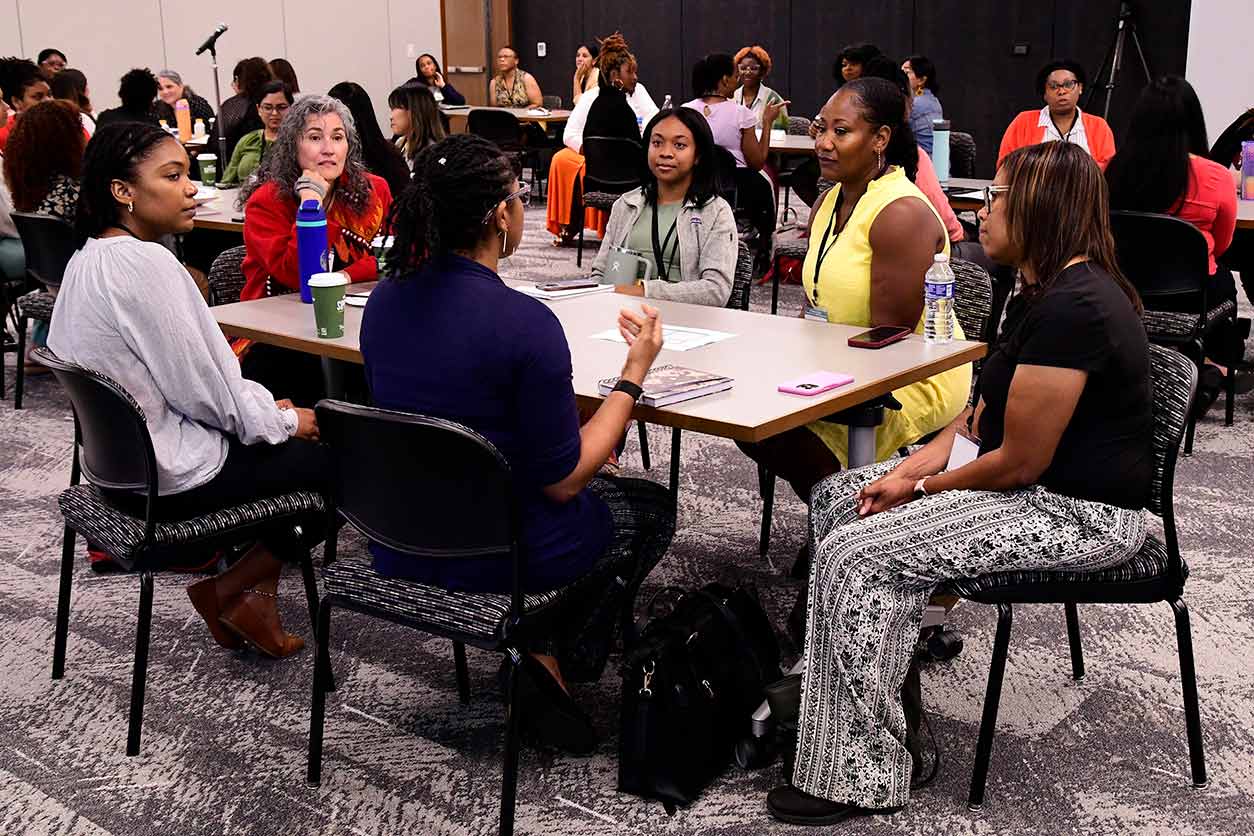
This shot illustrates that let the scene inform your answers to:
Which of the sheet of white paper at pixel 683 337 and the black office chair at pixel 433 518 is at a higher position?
the sheet of white paper at pixel 683 337

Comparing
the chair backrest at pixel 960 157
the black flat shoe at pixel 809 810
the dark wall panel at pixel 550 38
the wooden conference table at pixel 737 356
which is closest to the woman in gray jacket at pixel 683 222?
the wooden conference table at pixel 737 356

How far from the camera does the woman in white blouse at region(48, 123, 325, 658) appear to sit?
97.3 inches

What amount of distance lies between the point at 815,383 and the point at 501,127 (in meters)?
7.62

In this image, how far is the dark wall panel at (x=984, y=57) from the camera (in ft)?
34.2

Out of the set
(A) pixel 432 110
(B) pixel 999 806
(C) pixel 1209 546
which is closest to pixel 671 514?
(B) pixel 999 806

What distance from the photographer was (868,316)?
3.05 metres

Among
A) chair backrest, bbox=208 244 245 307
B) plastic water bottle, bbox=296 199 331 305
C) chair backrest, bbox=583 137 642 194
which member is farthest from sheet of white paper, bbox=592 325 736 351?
chair backrest, bbox=583 137 642 194

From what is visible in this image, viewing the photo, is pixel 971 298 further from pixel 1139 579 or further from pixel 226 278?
pixel 226 278

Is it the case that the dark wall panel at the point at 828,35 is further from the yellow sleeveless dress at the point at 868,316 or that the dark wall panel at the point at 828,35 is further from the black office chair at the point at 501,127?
the yellow sleeveless dress at the point at 868,316

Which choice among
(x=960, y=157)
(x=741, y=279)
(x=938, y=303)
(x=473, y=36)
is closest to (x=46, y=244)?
(x=741, y=279)

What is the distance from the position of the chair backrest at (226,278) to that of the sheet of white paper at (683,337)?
4.86ft

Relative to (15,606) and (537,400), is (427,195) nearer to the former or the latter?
(537,400)

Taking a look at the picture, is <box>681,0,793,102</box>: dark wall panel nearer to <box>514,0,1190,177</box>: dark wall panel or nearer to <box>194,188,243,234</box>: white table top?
<box>514,0,1190,177</box>: dark wall panel

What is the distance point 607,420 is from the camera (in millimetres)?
2205
